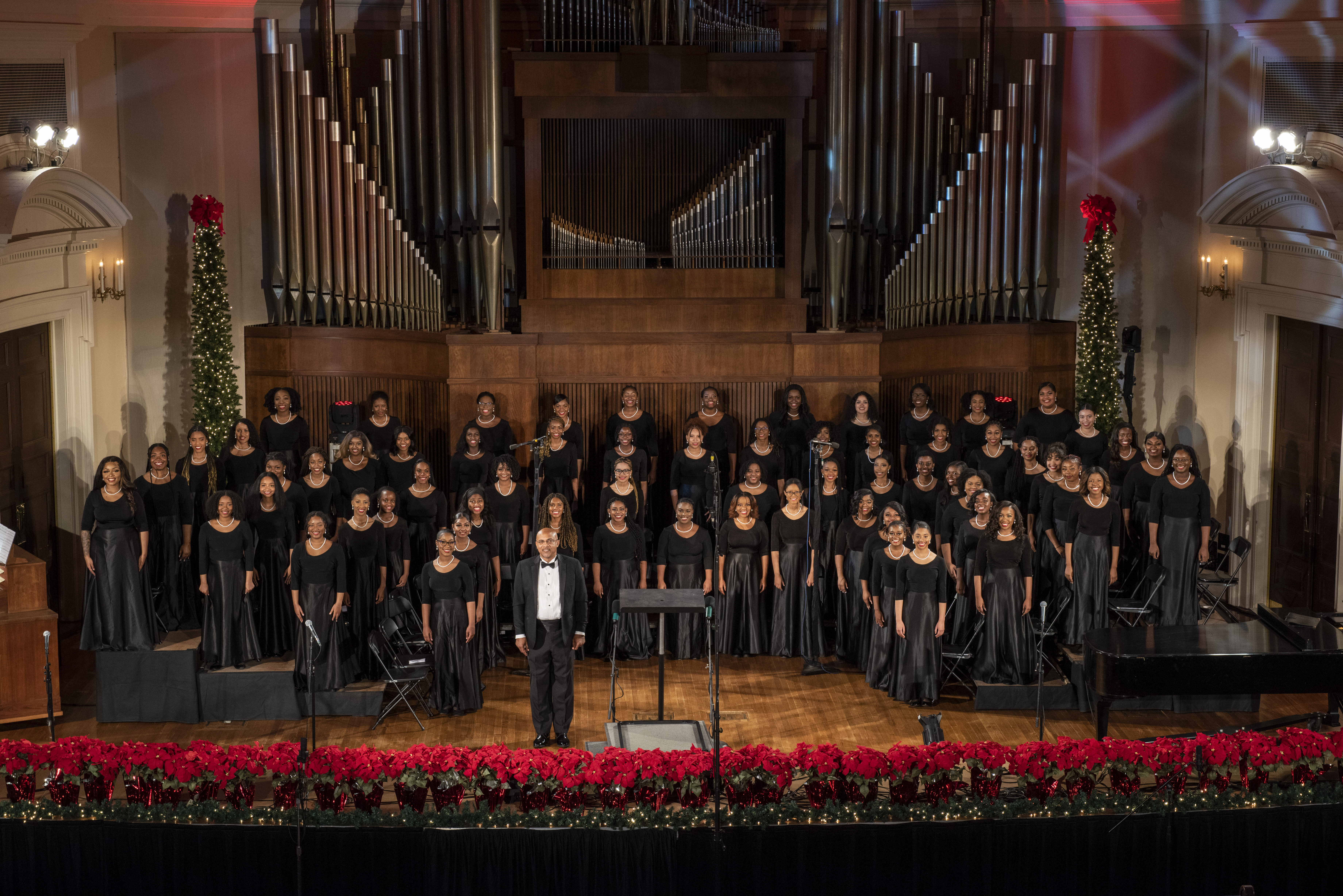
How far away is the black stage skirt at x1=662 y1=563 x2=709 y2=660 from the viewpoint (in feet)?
31.5

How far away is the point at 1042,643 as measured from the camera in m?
8.86

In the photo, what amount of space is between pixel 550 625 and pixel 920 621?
2326 millimetres

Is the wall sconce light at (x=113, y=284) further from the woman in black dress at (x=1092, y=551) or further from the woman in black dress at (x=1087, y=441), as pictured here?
the woman in black dress at (x=1092, y=551)

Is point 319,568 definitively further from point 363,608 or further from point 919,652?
point 919,652

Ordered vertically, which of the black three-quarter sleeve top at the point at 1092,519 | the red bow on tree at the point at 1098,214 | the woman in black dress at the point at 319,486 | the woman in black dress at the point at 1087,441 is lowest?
the black three-quarter sleeve top at the point at 1092,519

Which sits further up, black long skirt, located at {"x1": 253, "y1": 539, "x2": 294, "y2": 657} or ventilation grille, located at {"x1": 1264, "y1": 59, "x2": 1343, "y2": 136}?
ventilation grille, located at {"x1": 1264, "y1": 59, "x2": 1343, "y2": 136}

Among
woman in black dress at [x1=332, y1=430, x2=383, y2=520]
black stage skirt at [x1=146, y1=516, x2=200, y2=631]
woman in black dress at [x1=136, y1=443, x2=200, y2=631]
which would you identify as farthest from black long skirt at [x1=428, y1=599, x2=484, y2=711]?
black stage skirt at [x1=146, y1=516, x2=200, y2=631]

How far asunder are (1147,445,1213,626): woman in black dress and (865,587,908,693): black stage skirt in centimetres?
177

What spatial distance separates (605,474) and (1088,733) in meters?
3.69

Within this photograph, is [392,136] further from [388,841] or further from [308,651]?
[388,841]

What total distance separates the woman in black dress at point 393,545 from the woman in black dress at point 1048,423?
4469 millimetres

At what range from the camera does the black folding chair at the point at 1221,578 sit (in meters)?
9.60

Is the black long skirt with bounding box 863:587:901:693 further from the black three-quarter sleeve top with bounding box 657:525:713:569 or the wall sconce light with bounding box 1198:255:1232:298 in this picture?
the wall sconce light with bounding box 1198:255:1232:298

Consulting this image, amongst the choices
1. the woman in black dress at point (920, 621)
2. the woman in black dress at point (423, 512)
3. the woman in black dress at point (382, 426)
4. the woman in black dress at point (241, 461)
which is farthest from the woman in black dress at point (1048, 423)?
the woman in black dress at point (241, 461)
